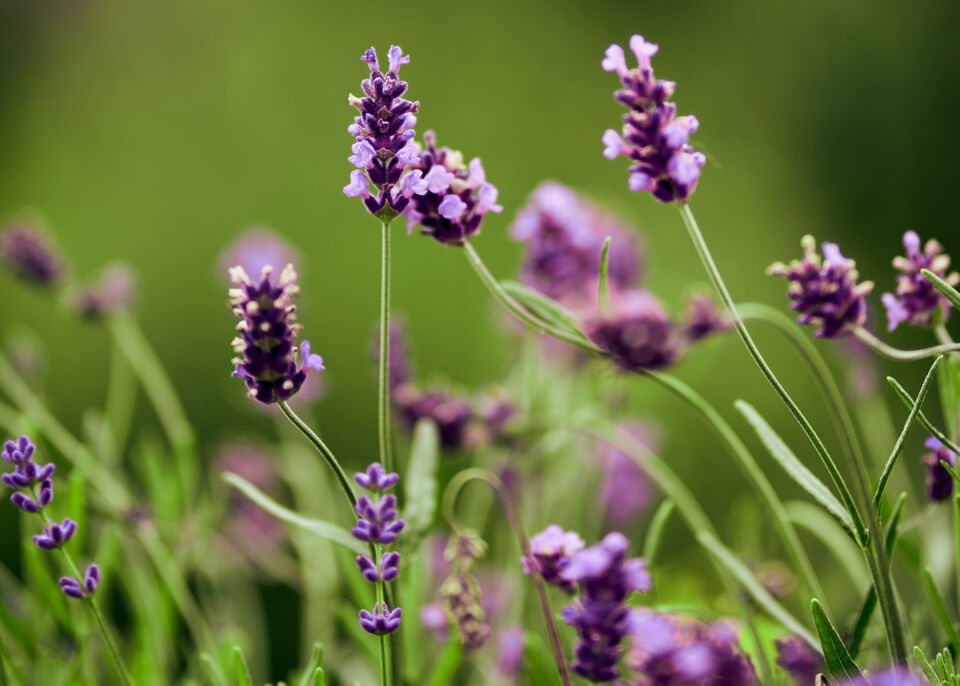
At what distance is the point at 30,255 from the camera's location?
100 centimetres

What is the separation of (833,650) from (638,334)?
241 millimetres

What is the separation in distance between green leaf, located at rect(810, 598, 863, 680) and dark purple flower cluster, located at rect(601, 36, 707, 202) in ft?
0.75

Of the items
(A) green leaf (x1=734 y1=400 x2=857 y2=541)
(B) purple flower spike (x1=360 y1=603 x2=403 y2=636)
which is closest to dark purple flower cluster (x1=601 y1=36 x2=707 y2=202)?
(A) green leaf (x1=734 y1=400 x2=857 y2=541)

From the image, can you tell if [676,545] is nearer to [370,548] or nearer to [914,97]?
[370,548]

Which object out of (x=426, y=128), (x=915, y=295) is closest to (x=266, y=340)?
(x=915, y=295)

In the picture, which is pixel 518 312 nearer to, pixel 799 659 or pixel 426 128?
pixel 799 659

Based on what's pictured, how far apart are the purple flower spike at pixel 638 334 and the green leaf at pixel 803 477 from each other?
0.26 feet

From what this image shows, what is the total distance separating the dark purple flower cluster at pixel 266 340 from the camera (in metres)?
0.46

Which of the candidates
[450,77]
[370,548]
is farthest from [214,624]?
A: [450,77]

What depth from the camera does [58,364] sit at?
1965 mm

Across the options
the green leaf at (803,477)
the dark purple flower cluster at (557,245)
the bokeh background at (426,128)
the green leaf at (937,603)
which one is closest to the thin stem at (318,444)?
the green leaf at (803,477)

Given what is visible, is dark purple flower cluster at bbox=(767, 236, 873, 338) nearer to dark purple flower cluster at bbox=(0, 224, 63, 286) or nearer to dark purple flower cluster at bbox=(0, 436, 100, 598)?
dark purple flower cluster at bbox=(0, 436, 100, 598)

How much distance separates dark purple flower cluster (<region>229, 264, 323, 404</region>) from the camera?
465 millimetres

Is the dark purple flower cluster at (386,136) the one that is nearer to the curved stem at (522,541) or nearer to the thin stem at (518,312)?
the thin stem at (518,312)
